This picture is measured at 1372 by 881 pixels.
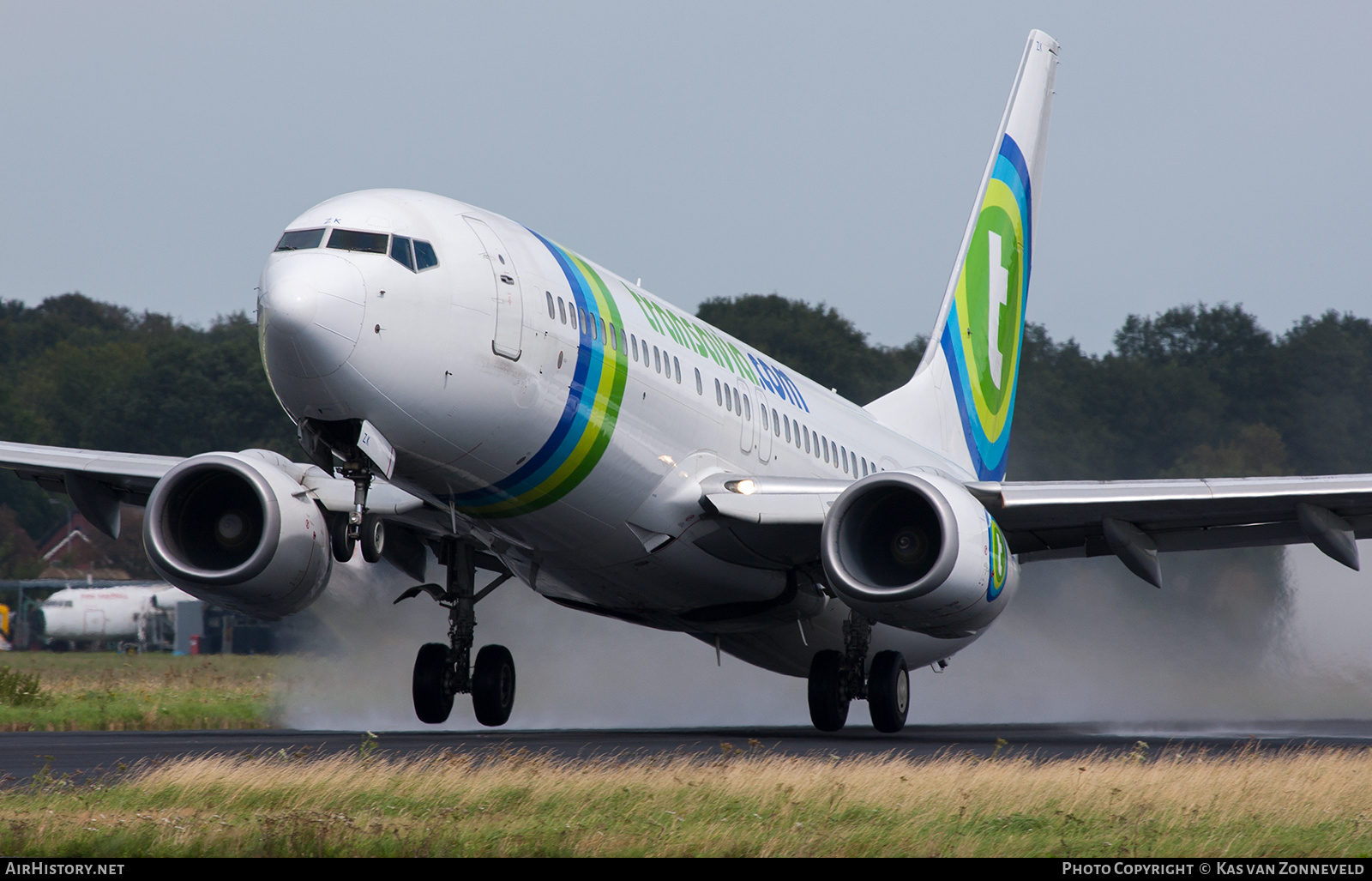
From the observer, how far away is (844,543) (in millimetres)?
15391

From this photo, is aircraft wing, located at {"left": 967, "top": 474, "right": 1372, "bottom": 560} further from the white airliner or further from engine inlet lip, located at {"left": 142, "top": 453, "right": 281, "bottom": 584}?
engine inlet lip, located at {"left": 142, "top": 453, "right": 281, "bottom": 584}

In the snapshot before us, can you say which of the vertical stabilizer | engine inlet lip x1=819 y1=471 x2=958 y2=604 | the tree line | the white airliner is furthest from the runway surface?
the tree line

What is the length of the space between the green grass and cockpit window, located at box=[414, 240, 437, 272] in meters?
9.56

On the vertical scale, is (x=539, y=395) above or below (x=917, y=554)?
above

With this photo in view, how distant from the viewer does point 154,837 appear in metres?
8.40

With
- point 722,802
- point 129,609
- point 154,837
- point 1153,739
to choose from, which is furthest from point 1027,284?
point 129,609

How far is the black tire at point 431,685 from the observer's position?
17.2 metres

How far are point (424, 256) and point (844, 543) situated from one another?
4.79 m

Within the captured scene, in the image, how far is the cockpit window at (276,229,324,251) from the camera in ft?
41.9

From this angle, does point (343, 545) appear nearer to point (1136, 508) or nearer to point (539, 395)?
point (539, 395)

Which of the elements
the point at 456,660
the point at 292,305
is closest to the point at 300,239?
the point at 292,305

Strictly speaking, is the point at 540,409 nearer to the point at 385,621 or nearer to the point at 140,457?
the point at 140,457

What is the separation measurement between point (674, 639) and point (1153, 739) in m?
Answer: 7.72

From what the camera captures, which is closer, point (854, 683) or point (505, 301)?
point (505, 301)
